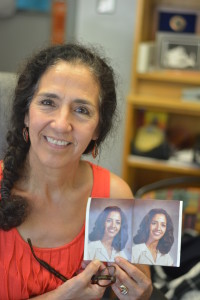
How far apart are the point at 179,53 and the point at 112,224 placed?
1.75 metres

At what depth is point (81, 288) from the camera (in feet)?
4.06

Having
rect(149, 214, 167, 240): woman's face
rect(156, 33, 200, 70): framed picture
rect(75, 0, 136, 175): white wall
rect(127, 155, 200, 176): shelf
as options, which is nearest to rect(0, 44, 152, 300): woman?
rect(149, 214, 167, 240): woman's face

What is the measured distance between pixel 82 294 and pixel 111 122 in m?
0.46

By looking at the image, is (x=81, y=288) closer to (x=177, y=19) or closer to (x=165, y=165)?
(x=165, y=165)

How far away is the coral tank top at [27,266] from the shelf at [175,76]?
1539mm

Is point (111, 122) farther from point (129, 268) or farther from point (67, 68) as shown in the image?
point (129, 268)

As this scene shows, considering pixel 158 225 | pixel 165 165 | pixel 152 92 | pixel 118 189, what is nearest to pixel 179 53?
pixel 152 92

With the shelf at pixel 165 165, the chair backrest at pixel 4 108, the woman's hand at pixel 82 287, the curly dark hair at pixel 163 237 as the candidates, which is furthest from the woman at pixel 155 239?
the shelf at pixel 165 165

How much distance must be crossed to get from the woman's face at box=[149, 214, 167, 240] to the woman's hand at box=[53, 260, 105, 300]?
0.15 metres

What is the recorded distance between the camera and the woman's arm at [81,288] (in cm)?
123

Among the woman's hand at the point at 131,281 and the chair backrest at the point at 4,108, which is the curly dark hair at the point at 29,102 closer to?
the chair backrest at the point at 4,108

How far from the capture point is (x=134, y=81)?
276 cm

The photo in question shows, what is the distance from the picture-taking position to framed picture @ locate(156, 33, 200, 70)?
2801 millimetres

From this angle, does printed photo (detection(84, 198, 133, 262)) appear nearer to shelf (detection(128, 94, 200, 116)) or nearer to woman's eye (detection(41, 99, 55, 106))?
woman's eye (detection(41, 99, 55, 106))
